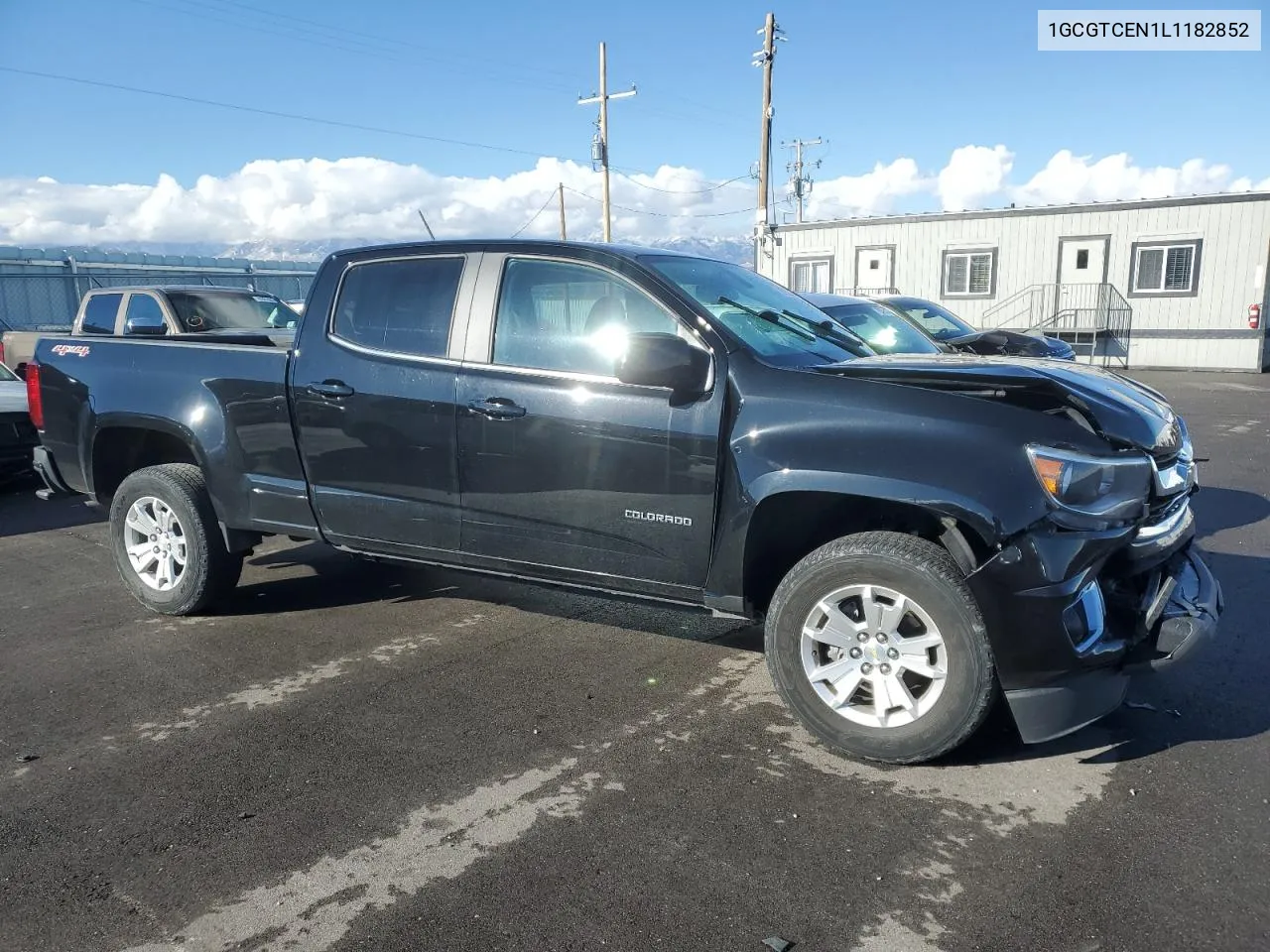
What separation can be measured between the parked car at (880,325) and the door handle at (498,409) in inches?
213

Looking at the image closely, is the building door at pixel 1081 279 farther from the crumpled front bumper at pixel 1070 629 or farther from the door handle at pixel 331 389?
the door handle at pixel 331 389

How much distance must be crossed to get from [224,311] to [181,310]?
53 cm

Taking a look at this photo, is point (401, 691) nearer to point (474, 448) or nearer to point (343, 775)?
point (343, 775)

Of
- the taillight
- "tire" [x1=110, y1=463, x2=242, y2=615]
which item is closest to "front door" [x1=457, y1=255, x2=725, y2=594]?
"tire" [x1=110, y1=463, x2=242, y2=615]

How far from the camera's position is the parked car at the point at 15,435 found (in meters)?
8.59

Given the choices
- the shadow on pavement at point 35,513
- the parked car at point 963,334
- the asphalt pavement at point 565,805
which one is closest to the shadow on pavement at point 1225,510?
the parked car at point 963,334

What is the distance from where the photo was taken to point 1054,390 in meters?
3.41

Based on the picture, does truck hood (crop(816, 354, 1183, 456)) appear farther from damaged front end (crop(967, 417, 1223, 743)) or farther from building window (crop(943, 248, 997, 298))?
building window (crop(943, 248, 997, 298))

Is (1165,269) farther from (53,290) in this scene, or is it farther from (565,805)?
→ (53,290)

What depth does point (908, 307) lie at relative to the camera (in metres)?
12.5

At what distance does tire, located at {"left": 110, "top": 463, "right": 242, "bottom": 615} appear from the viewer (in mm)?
5129

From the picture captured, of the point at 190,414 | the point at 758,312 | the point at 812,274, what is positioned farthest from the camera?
the point at 812,274

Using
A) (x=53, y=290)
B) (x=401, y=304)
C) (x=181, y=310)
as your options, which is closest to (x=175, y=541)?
(x=401, y=304)

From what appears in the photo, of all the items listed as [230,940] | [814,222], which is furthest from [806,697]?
[814,222]
